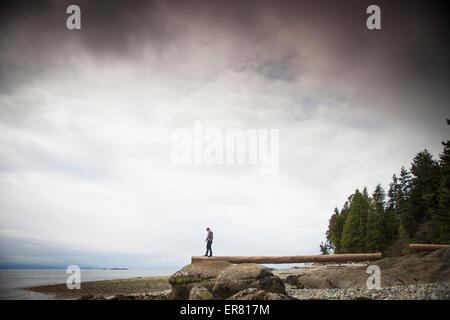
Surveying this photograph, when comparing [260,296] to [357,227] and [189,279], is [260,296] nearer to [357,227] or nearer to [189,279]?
[189,279]

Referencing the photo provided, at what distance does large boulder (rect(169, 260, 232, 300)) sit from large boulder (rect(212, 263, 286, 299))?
1.44 m

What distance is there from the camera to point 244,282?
11.2m

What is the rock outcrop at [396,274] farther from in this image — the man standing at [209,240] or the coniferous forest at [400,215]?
the coniferous forest at [400,215]

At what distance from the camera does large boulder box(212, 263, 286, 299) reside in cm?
1109

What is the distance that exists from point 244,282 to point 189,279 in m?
3.56

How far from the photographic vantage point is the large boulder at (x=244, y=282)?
11086mm

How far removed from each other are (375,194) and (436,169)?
15.4 meters

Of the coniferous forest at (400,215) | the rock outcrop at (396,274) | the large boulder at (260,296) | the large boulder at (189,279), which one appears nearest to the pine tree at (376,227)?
the coniferous forest at (400,215)

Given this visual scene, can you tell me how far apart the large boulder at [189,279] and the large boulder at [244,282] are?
1.44 metres
